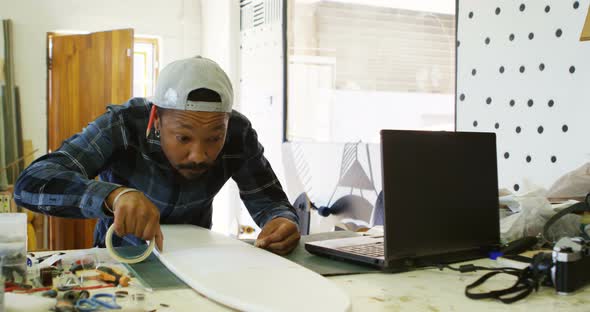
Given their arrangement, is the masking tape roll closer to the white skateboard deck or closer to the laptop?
the white skateboard deck

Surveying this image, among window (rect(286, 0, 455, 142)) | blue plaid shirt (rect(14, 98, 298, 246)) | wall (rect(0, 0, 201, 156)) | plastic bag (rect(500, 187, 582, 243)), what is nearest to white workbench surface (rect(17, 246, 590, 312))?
plastic bag (rect(500, 187, 582, 243))

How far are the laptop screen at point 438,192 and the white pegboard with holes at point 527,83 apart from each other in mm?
353

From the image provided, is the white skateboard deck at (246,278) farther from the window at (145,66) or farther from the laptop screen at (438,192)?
the window at (145,66)

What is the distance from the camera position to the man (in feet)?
3.92

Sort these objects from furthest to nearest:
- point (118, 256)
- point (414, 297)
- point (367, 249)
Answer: point (367, 249) < point (118, 256) < point (414, 297)

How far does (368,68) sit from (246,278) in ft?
6.32

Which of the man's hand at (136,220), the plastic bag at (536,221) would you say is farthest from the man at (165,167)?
the plastic bag at (536,221)

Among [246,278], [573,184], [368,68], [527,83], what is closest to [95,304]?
[246,278]

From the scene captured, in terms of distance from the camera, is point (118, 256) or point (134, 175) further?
point (134, 175)

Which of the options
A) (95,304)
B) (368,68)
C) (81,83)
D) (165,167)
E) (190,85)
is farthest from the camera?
(81,83)

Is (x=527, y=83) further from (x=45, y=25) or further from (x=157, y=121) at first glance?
(x=45, y=25)

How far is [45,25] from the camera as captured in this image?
445 cm

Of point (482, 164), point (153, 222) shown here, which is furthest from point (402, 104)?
point (153, 222)

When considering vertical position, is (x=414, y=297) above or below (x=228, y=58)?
below
